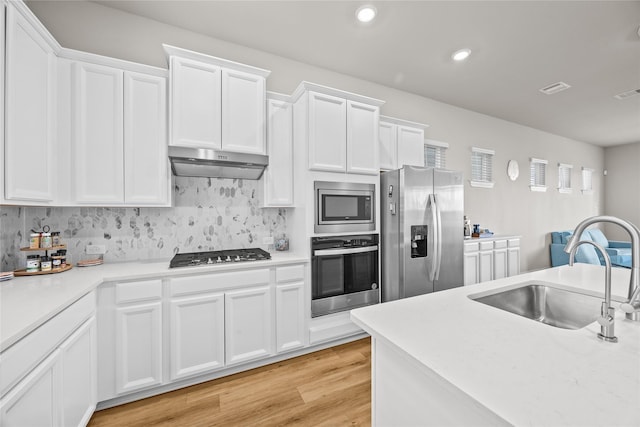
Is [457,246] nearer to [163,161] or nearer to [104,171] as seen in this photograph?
[163,161]

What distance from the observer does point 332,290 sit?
2.55 meters

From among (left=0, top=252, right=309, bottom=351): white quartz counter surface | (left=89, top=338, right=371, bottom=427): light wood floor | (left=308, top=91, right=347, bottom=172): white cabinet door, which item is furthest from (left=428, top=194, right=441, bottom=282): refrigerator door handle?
(left=0, top=252, right=309, bottom=351): white quartz counter surface

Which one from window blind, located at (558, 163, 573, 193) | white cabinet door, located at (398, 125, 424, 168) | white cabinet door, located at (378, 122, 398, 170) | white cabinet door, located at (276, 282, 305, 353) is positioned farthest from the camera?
window blind, located at (558, 163, 573, 193)

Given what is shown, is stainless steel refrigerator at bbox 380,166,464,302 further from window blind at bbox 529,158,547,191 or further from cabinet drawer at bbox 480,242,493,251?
window blind at bbox 529,158,547,191

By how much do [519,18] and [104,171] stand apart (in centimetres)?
371

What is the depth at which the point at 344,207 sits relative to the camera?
262 centimetres

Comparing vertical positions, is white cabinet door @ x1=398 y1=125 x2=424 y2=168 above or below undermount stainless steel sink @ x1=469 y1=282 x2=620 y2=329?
above

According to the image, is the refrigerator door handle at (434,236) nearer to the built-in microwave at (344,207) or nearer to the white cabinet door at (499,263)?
the built-in microwave at (344,207)

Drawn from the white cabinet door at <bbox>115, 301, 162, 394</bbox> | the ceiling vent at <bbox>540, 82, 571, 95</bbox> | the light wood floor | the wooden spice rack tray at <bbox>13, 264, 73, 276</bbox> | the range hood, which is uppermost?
the ceiling vent at <bbox>540, 82, 571, 95</bbox>

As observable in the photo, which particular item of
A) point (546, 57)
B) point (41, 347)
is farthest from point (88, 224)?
point (546, 57)

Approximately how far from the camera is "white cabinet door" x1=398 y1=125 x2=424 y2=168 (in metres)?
3.24

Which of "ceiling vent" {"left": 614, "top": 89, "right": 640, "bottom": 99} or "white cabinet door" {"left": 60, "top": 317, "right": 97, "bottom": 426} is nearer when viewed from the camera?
"white cabinet door" {"left": 60, "top": 317, "right": 97, "bottom": 426}

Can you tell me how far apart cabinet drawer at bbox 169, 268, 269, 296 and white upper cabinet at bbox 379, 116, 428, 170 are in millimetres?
1890

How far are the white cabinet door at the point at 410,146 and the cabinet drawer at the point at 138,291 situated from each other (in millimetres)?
2737
